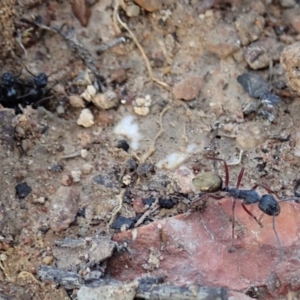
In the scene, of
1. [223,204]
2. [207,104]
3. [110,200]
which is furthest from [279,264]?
[207,104]

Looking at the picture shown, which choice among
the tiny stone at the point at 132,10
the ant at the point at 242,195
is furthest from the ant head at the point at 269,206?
the tiny stone at the point at 132,10

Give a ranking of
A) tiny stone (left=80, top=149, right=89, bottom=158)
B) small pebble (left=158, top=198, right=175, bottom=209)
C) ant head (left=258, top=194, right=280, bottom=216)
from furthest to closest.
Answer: tiny stone (left=80, top=149, right=89, bottom=158), small pebble (left=158, top=198, right=175, bottom=209), ant head (left=258, top=194, right=280, bottom=216)

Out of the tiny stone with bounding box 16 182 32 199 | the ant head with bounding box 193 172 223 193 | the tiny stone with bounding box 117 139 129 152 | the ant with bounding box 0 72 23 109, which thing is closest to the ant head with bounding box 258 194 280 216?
the ant head with bounding box 193 172 223 193

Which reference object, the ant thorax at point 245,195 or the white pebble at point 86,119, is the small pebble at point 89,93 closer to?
the white pebble at point 86,119

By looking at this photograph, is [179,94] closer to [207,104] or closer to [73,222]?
[207,104]

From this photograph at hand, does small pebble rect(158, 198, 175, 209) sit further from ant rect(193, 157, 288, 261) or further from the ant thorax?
the ant thorax
